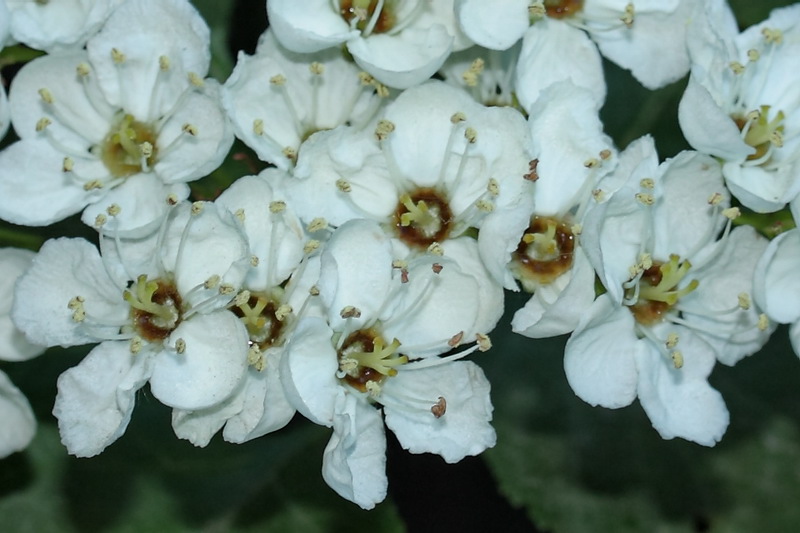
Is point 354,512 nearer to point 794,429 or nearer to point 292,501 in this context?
point 292,501

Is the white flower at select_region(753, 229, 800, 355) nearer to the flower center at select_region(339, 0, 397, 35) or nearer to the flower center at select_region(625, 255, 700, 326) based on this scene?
the flower center at select_region(625, 255, 700, 326)

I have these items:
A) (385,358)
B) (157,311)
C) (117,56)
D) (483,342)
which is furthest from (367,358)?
(117,56)

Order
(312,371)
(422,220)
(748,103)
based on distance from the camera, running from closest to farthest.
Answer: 1. (312,371)
2. (422,220)
3. (748,103)

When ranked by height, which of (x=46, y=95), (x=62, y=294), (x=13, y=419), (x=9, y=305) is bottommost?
(x=13, y=419)

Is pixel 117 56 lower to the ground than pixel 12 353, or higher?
higher

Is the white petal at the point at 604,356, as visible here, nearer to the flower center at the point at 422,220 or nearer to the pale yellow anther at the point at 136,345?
the flower center at the point at 422,220

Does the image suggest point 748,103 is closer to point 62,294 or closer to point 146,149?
point 146,149

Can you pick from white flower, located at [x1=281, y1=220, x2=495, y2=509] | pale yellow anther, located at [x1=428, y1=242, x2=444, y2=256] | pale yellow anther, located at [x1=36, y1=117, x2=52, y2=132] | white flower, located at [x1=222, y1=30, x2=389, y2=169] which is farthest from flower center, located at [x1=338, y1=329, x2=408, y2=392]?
pale yellow anther, located at [x1=36, y1=117, x2=52, y2=132]

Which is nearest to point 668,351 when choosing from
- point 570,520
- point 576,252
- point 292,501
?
point 576,252
